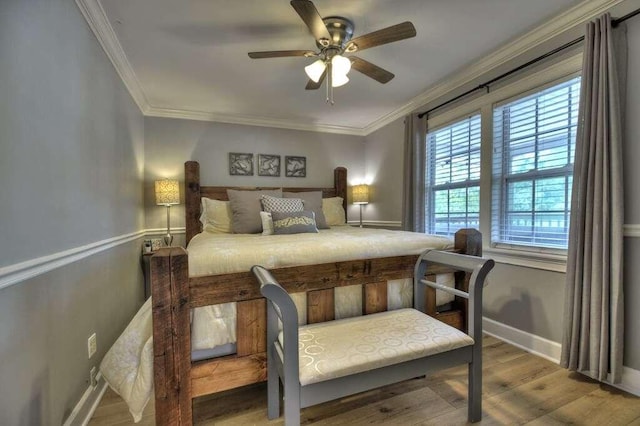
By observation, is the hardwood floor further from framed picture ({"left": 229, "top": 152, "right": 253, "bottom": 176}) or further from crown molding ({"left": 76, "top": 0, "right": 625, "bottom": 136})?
framed picture ({"left": 229, "top": 152, "right": 253, "bottom": 176})

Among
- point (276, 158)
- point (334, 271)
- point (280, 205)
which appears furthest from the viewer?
point (276, 158)

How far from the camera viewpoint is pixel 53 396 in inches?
46.0

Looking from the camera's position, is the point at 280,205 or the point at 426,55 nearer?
the point at 426,55

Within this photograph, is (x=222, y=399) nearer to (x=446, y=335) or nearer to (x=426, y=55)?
(x=446, y=335)

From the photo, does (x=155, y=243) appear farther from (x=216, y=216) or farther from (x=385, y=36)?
(x=385, y=36)

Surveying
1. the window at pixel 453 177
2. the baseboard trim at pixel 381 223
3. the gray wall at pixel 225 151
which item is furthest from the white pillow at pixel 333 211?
the window at pixel 453 177

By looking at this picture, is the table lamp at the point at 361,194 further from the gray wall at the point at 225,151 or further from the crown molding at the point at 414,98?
the crown molding at the point at 414,98

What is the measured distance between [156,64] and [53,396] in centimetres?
239

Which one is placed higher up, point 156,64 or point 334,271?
point 156,64

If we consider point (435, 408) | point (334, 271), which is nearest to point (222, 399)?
point (334, 271)

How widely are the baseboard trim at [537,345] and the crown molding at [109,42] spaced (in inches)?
145

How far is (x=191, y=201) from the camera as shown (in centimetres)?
329

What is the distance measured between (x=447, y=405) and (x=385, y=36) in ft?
7.09

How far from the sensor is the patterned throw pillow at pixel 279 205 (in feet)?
9.25
